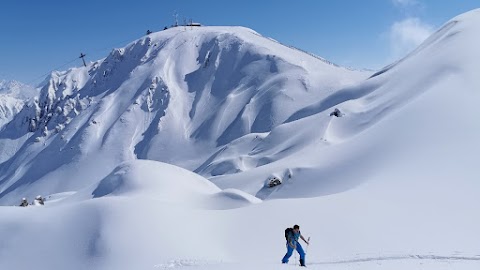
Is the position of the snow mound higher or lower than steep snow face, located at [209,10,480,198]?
lower

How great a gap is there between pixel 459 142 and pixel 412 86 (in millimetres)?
21525

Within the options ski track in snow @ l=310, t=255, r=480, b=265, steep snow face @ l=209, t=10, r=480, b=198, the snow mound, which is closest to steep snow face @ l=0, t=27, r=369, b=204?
steep snow face @ l=209, t=10, r=480, b=198

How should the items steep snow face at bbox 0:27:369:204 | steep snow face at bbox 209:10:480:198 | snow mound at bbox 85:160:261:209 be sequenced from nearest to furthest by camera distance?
steep snow face at bbox 209:10:480:198 → snow mound at bbox 85:160:261:209 → steep snow face at bbox 0:27:369:204

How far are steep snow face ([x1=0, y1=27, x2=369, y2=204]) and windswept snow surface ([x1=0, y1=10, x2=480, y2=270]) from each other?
0.76 metres

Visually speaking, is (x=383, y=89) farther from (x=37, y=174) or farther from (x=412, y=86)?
(x=37, y=174)

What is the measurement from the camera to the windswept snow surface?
26.2m

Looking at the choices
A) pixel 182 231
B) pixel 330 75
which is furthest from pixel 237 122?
pixel 182 231

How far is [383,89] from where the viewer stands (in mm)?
68000

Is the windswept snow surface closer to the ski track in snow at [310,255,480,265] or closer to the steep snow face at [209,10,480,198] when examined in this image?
the ski track in snow at [310,255,480,265]

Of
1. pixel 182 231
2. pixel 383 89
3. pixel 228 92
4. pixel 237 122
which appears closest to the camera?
pixel 182 231

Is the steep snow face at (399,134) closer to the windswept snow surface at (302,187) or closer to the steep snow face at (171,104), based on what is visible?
the windswept snow surface at (302,187)

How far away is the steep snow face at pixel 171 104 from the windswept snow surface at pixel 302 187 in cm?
76

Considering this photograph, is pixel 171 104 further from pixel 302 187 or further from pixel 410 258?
pixel 410 258

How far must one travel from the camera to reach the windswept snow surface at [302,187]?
26.2 metres
